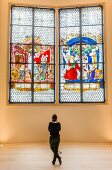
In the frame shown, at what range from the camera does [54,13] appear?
868 centimetres

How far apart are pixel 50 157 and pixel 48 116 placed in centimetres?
238

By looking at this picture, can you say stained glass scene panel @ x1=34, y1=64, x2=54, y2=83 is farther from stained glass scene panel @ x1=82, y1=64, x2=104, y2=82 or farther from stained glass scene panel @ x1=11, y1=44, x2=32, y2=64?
stained glass scene panel @ x1=82, y1=64, x2=104, y2=82

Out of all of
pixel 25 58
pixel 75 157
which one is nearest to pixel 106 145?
pixel 75 157

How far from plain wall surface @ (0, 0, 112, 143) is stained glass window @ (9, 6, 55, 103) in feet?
0.94

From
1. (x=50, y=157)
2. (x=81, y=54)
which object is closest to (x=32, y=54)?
(x=81, y=54)

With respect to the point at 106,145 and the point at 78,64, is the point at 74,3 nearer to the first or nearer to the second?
the point at 78,64

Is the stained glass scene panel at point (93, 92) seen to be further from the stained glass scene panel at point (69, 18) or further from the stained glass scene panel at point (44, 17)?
the stained glass scene panel at point (44, 17)

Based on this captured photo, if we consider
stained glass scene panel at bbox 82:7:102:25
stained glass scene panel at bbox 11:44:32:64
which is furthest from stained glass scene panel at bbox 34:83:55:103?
stained glass scene panel at bbox 82:7:102:25

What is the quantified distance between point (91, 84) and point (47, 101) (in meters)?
1.52

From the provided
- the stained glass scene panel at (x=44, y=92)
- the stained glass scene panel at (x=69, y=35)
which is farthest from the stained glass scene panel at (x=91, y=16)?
the stained glass scene panel at (x=44, y=92)

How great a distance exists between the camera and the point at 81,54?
8.60 meters

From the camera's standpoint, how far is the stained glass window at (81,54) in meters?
8.41

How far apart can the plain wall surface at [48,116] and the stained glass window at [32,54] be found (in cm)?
29

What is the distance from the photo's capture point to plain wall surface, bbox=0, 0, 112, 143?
26.3 ft
